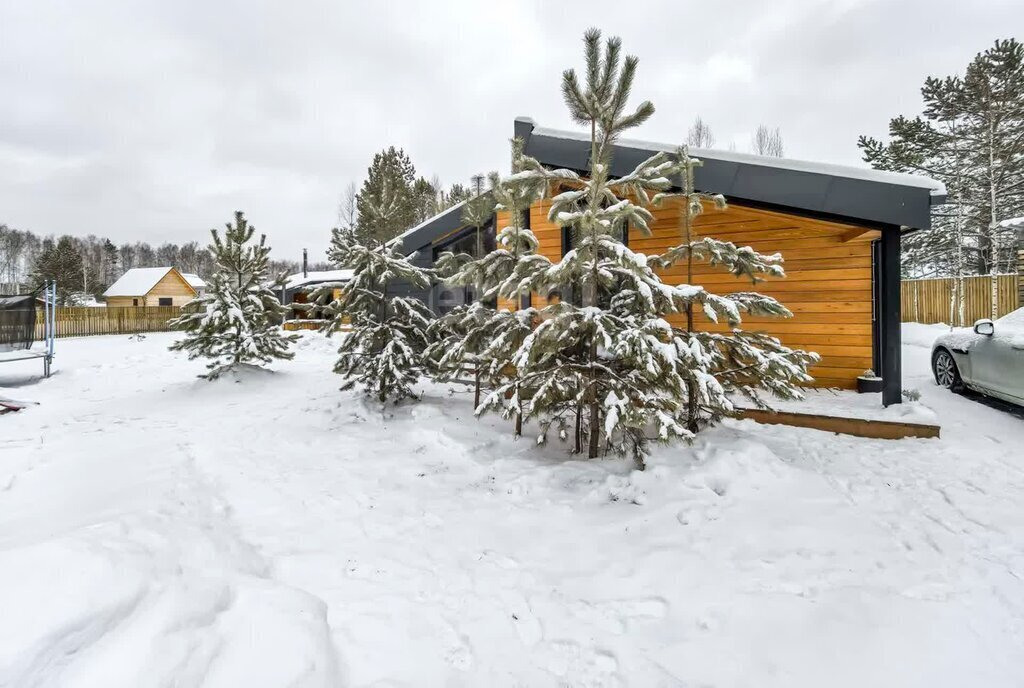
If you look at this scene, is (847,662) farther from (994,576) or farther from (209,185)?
(209,185)

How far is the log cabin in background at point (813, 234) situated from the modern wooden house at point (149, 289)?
3915 cm

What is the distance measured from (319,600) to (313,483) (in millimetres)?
1851

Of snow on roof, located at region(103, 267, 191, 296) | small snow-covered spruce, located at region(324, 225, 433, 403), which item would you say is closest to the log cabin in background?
small snow-covered spruce, located at region(324, 225, 433, 403)

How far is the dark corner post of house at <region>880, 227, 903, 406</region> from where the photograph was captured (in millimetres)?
5125

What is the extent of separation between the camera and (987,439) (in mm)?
4598

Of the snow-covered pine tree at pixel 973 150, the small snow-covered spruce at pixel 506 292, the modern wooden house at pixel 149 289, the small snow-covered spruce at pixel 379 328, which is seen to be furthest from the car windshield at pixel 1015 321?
the modern wooden house at pixel 149 289

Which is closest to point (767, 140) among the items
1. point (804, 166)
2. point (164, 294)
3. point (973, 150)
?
point (973, 150)

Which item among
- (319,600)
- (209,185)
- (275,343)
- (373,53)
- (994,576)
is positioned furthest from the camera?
(209,185)

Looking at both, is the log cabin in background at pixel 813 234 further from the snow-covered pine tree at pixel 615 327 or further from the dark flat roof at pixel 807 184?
the snow-covered pine tree at pixel 615 327

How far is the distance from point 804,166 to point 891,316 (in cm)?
211

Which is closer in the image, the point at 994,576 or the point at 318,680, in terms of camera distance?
the point at 318,680

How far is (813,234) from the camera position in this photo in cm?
623

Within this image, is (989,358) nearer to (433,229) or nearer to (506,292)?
(506,292)

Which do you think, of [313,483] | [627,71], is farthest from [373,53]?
[313,483]
